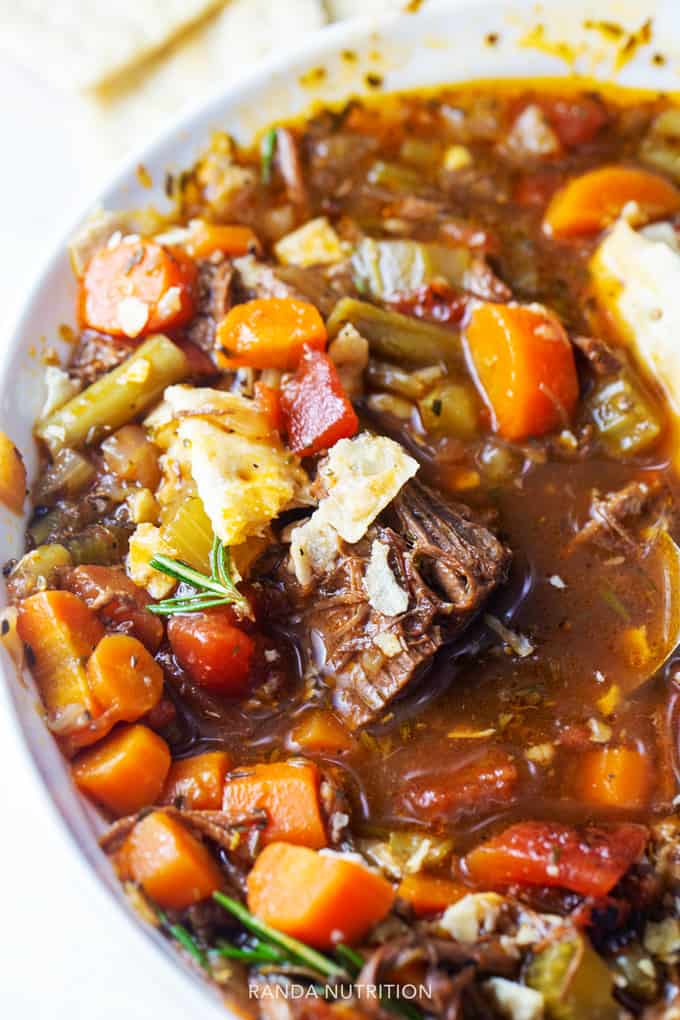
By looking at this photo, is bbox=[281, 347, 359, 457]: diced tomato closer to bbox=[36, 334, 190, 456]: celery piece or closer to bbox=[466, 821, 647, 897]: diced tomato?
bbox=[36, 334, 190, 456]: celery piece

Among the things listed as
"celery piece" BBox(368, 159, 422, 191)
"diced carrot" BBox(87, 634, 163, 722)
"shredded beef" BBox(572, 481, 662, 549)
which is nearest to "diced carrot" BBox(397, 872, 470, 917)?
"diced carrot" BBox(87, 634, 163, 722)

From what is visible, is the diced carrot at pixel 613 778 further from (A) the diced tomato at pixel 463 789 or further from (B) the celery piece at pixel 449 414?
(B) the celery piece at pixel 449 414

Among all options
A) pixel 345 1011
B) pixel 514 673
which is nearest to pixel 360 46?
pixel 514 673

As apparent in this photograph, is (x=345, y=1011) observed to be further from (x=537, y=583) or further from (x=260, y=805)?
(x=537, y=583)

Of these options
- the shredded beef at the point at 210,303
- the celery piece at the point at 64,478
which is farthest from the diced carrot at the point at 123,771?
the shredded beef at the point at 210,303

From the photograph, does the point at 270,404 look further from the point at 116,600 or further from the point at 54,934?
the point at 54,934

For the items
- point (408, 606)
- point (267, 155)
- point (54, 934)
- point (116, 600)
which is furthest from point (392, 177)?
point (54, 934)
